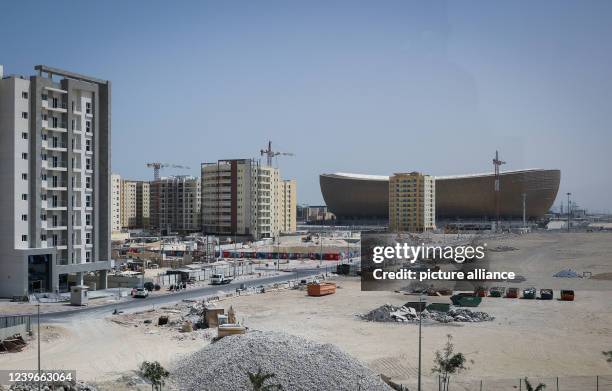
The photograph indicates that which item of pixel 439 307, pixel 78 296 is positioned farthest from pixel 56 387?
pixel 439 307

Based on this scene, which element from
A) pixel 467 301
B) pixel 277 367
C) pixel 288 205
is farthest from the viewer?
pixel 288 205

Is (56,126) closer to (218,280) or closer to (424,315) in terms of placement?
(218,280)

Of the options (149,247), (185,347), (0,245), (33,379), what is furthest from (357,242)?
(33,379)

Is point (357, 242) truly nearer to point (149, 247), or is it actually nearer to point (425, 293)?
point (149, 247)

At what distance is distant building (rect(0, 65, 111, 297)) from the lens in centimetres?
3067

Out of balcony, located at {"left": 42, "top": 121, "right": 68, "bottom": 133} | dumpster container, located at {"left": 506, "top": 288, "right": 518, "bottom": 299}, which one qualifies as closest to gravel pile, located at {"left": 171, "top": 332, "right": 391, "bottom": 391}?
dumpster container, located at {"left": 506, "top": 288, "right": 518, "bottom": 299}

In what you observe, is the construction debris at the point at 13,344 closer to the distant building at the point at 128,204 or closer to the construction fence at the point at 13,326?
the construction fence at the point at 13,326

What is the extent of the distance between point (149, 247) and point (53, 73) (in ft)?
133

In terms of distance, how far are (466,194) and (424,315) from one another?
91.0 m

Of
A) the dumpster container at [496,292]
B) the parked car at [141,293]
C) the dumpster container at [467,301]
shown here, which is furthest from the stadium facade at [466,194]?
the parked car at [141,293]

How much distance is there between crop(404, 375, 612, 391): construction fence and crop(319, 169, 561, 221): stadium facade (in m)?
97.4

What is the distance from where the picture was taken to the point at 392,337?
22.5 m

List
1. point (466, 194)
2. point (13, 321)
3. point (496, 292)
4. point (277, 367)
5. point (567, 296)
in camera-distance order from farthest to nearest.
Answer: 1. point (466, 194)
2. point (496, 292)
3. point (567, 296)
4. point (13, 321)
5. point (277, 367)

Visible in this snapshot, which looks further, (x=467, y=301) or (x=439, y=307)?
(x=467, y=301)
